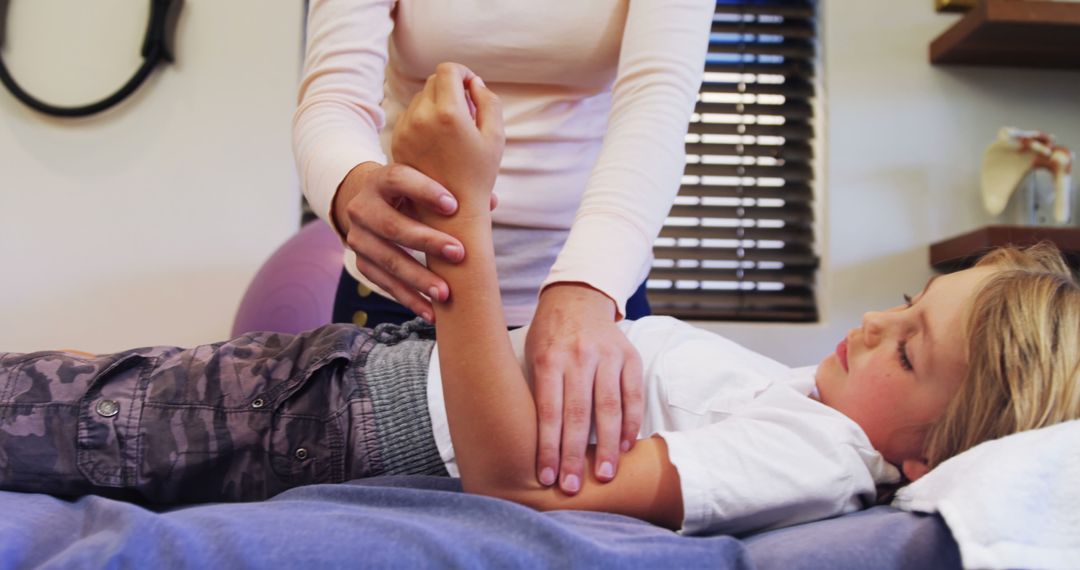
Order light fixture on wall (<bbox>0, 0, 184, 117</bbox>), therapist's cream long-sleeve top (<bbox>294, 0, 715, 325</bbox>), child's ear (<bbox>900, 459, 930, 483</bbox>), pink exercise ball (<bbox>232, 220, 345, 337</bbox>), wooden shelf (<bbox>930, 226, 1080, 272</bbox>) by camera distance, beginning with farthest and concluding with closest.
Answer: light fixture on wall (<bbox>0, 0, 184, 117</bbox>)
wooden shelf (<bbox>930, 226, 1080, 272</bbox>)
pink exercise ball (<bbox>232, 220, 345, 337</bbox>)
therapist's cream long-sleeve top (<bbox>294, 0, 715, 325</bbox>)
child's ear (<bbox>900, 459, 930, 483</bbox>)

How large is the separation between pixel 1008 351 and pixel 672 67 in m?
→ 0.46

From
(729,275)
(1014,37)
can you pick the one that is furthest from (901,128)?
(729,275)

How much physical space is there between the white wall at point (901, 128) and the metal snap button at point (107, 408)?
1623mm

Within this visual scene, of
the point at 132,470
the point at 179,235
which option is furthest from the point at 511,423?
the point at 179,235

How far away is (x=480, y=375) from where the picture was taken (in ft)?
2.48

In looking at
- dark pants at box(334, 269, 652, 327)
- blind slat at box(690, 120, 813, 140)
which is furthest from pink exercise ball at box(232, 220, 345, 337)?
blind slat at box(690, 120, 813, 140)

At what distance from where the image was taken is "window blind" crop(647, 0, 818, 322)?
226 centimetres

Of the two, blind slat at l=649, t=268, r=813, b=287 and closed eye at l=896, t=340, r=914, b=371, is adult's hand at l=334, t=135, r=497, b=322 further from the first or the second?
blind slat at l=649, t=268, r=813, b=287

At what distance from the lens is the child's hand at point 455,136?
29.5 inches

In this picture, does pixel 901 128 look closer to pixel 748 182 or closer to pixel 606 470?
pixel 748 182

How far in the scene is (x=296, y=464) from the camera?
0.88m

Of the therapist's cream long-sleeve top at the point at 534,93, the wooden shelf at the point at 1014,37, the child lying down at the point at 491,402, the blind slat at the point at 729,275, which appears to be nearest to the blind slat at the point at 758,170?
the blind slat at the point at 729,275

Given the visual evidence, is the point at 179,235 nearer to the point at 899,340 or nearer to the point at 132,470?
the point at 132,470

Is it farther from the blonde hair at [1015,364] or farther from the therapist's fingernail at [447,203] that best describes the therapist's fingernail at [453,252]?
the blonde hair at [1015,364]
